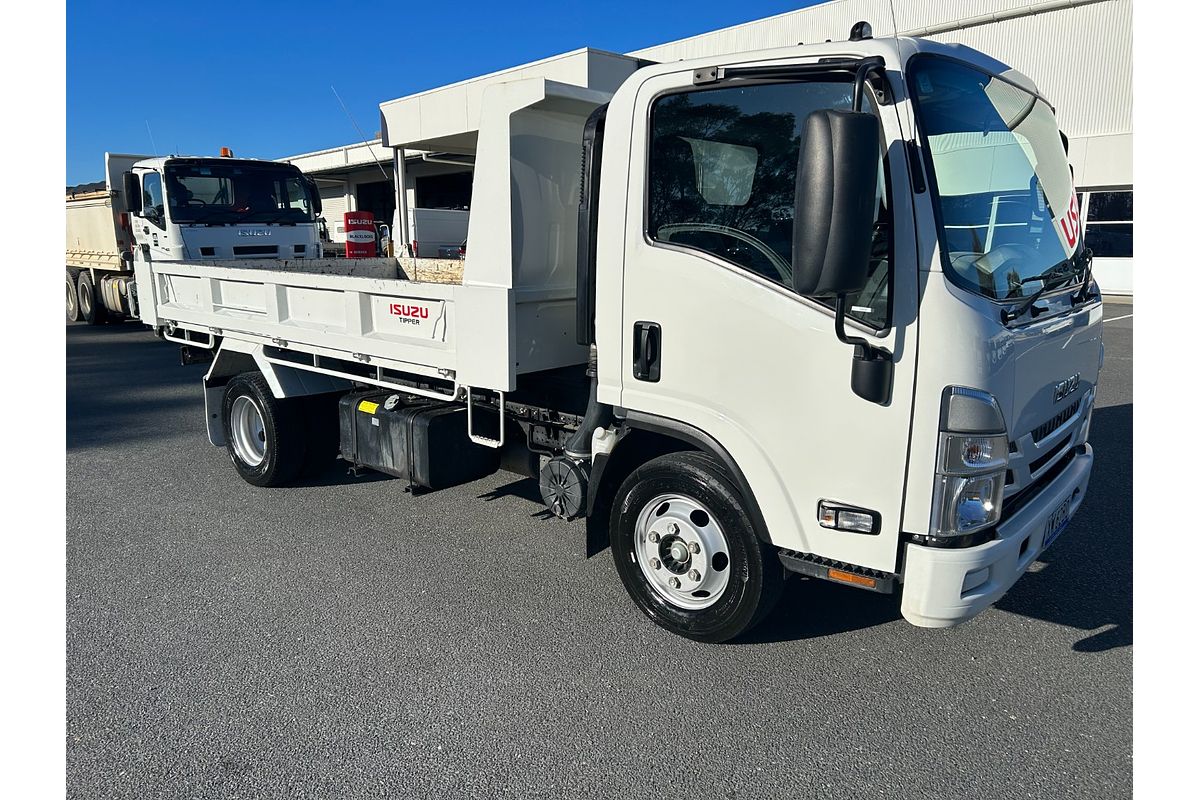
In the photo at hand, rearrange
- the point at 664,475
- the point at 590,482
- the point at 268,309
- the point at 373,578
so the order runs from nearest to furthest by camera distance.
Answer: the point at 664,475
the point at 590,482
the point at 373,578
the point at 268,309

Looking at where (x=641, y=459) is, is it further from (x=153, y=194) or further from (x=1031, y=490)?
(x=153, y=194)

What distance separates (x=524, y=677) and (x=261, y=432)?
358 centimetres

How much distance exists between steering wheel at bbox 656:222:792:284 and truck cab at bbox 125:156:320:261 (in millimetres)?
10076

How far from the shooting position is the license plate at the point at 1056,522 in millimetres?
3312

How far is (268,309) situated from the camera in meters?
5.68

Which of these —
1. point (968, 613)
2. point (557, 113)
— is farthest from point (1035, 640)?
point (557, 113)

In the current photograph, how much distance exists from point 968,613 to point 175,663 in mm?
3395

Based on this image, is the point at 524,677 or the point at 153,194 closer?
the point at 524,677

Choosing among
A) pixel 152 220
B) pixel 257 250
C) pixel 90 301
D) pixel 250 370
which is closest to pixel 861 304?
pixel 250 370

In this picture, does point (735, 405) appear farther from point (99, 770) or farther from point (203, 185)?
point (203, 185)

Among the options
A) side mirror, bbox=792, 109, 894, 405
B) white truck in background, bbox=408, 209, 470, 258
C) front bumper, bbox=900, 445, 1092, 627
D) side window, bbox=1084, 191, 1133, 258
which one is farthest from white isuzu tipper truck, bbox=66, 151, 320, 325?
side window, bbox=1084, 191, 1133, 258

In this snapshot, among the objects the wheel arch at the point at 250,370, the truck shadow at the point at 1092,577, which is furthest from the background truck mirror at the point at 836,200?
the wheel arch at the point at 250,370

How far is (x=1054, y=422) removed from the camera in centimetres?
337

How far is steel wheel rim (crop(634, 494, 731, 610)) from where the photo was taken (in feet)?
11.7
